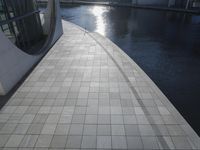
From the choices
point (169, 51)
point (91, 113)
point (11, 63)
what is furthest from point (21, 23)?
point (169, 51)

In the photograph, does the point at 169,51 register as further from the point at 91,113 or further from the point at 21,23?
the point at 21,23

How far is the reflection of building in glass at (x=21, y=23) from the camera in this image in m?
7.08

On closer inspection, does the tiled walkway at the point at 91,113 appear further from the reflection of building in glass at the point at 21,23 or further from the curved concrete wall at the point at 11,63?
the reflection of building in glass at the point at 21,23

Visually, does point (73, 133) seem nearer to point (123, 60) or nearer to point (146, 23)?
point (123, 60)

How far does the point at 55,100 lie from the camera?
18.0 ft

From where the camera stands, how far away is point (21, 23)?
8219mm

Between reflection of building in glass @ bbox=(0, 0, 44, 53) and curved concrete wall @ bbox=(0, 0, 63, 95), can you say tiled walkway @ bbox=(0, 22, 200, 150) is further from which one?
reflection of building in glass @ bbox=(0, 0, 44, 53)

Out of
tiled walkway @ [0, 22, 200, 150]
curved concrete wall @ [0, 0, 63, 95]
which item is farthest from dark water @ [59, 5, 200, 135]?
curved concrete wall @ [0, 0, 63, 95]

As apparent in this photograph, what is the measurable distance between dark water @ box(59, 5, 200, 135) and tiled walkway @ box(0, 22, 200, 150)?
4.66 ft

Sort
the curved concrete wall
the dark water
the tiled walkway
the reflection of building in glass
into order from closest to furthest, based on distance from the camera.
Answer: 1. the tiled walkway
2. the curved concrete wall
3. the dark water
4. the reflection of building in glass

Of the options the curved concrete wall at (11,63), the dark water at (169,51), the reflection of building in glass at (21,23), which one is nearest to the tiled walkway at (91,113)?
the curved concrete wall at (11,63)

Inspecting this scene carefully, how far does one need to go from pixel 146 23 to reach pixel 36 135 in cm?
1711

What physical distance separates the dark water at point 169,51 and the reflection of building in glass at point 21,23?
5906mm

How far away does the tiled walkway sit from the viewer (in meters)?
4.04
